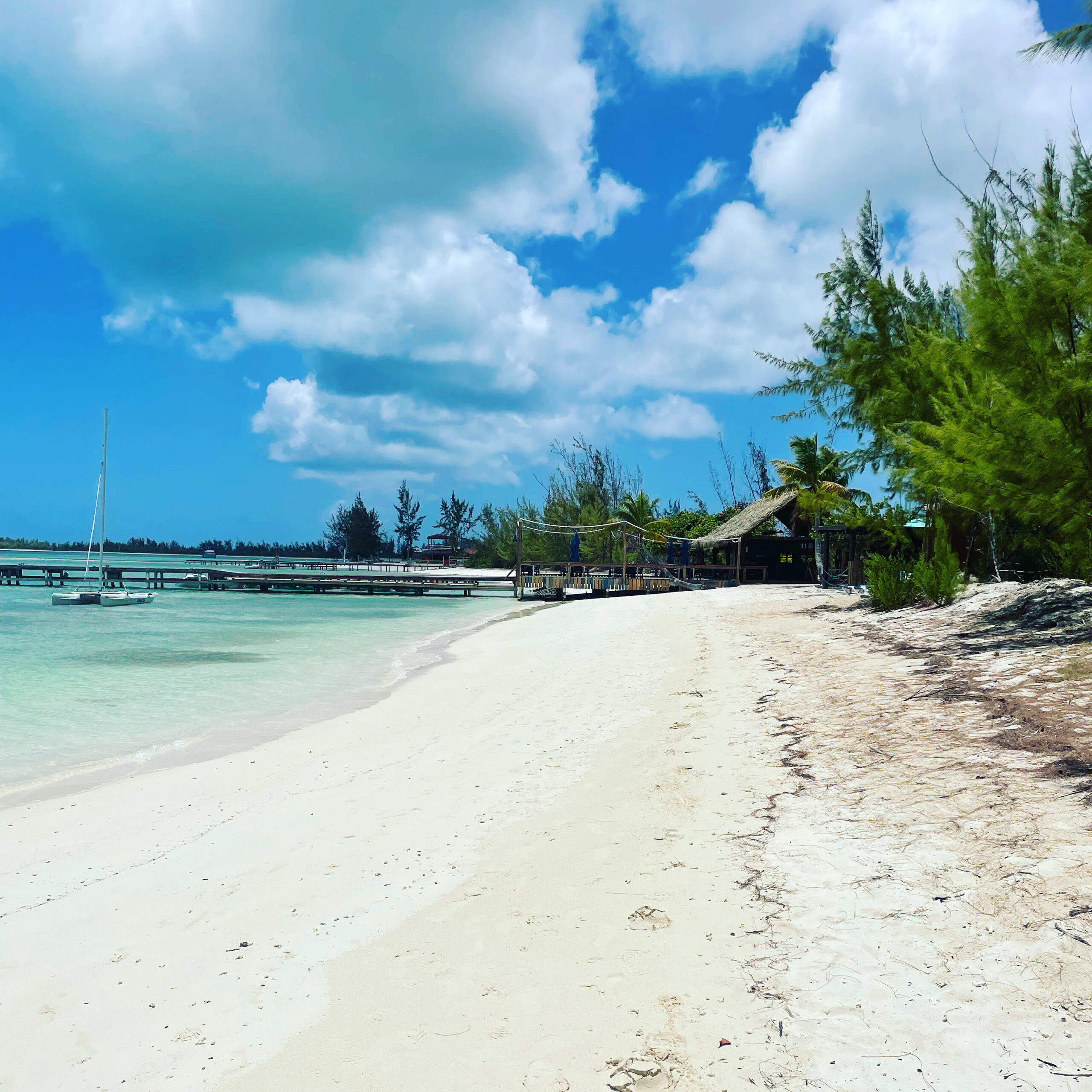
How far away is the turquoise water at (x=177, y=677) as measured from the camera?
30.7 ft

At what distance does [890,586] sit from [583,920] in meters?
13.1

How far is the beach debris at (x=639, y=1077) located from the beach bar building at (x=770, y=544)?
1229 inches

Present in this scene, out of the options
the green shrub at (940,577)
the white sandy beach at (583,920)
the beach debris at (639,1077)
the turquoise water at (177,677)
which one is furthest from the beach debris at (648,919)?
the green shrub at (940,577)

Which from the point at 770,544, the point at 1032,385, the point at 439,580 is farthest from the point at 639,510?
the point at 1032,385

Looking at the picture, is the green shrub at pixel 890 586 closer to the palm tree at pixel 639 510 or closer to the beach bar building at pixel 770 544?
the beach bar building at pixel 770 544

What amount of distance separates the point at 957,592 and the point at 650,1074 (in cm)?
1348

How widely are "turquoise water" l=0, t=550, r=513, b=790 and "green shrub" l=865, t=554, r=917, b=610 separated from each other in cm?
974

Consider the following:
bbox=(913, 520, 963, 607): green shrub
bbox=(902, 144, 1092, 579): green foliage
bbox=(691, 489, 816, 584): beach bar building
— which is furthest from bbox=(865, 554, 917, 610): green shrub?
bbox=(691, 489, 816, 584): beach bar building

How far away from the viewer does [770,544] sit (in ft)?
119

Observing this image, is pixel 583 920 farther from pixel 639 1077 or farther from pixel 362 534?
pixel 362 534

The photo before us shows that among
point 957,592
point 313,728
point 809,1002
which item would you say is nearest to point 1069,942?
point 809,1002

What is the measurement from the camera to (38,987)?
11.3 ft

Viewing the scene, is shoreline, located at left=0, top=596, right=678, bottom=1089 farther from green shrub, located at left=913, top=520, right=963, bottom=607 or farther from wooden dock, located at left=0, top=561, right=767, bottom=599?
wooden dock, located at left=0, top=561, right=767, bottom=599

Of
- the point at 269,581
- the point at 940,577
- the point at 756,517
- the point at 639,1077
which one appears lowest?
the point at 639,1077
